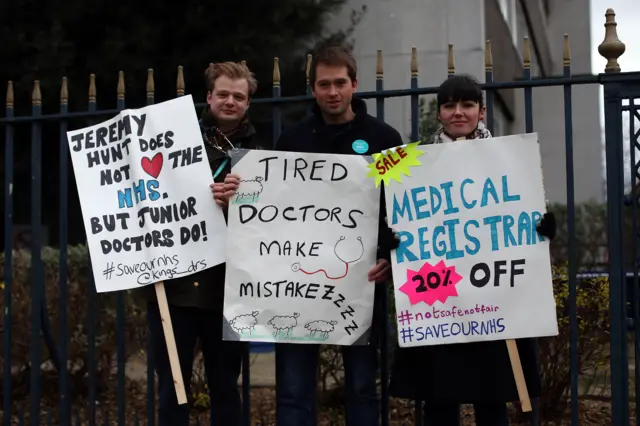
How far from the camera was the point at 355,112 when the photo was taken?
3883 millimetres

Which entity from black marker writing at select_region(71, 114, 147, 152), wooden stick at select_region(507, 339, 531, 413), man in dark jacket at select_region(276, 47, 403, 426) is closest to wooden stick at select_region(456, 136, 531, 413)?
wooden stick at select_region(507, 339, 531, 413)

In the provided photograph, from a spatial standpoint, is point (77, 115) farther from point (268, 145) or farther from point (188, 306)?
point (268, 145)

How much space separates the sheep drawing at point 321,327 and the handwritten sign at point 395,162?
2.32 ft

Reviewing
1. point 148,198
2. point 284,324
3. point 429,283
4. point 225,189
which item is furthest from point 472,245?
point 148,198

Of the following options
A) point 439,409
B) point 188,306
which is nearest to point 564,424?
point 439,409

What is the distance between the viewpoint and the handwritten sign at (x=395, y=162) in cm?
372

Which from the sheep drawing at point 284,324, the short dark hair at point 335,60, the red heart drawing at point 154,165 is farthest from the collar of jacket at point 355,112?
the sheep drawing at point 284,324

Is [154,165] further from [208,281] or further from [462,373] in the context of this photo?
[462,373]

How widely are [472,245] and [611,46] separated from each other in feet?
4.17

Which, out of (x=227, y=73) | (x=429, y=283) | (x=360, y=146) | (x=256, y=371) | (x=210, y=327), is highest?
(x=227, y=73)

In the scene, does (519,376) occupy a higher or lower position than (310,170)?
lower

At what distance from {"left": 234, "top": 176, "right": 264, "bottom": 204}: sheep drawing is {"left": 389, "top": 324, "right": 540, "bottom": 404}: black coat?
40.4 inches

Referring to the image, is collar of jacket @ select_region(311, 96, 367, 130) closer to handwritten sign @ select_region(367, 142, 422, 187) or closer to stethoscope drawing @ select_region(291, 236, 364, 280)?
handwritten sign @ select_region(367, 142, 422, 187)

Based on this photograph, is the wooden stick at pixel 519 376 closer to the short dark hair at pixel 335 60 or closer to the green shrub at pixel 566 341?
the short dark hair at pixel 335 60
